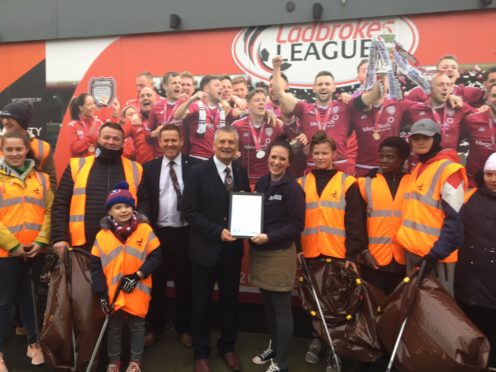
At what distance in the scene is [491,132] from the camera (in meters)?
3.18

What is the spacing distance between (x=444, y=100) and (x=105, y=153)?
8.95ft

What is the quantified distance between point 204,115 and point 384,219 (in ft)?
6.11

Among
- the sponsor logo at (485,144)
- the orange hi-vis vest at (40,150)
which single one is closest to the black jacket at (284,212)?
the sponsor logo at (485,144)

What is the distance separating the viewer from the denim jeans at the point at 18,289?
3060mm

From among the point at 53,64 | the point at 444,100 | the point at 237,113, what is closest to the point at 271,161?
the point at 237,113

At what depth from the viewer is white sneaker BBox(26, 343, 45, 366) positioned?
3258mm

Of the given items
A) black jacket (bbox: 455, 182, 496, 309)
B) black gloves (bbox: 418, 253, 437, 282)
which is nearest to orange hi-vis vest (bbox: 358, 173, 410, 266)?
black gloves (bbox: 418, 253, 437, 282)

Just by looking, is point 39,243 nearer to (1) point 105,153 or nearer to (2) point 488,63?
(1) point 105,153

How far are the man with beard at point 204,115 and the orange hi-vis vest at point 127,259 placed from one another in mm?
1118

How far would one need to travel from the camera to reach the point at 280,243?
9.39 feet

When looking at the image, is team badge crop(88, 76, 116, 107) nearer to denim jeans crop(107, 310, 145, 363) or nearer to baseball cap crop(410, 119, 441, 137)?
denim jeans crop(107, 310, 145, 363)

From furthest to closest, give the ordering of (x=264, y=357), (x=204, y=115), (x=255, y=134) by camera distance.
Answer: (x=204, y=115)
(x=255, y=134)
(x=264, y=357)

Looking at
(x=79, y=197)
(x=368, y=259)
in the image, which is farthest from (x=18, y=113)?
(x=368, y=259)

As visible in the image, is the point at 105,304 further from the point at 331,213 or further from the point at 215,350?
the point at 331,213
